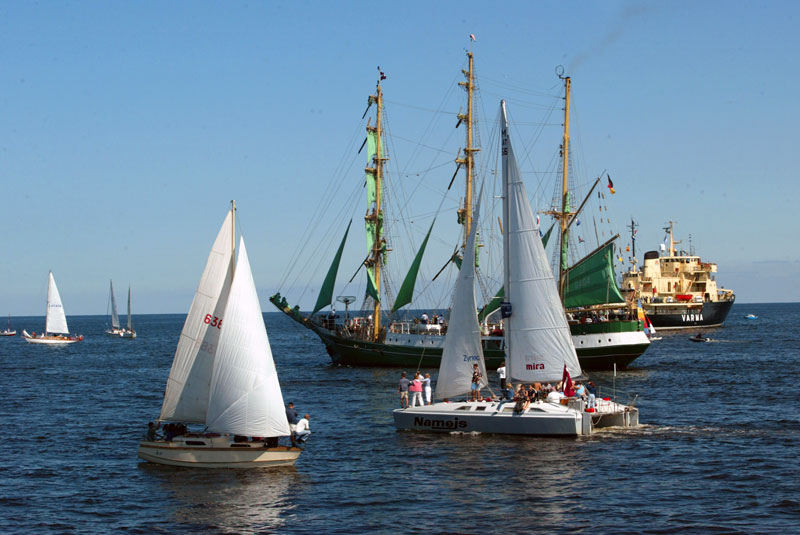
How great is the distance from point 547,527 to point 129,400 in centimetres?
3478

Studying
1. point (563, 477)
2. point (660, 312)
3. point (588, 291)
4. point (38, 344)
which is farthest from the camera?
point (660, 312)

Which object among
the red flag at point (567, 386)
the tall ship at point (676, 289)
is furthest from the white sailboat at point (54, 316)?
the red flag at point (567, 386)

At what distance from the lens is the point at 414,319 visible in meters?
72.1

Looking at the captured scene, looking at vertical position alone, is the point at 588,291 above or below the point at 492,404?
above

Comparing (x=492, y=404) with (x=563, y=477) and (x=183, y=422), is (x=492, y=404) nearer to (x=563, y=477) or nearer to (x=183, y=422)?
(x=563, y=477)

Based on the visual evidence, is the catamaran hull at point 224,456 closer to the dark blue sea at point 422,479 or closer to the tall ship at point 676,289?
the dark blue sea at point 422,479

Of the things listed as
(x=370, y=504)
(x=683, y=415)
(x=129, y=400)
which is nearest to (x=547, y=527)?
(x=370, y=504)

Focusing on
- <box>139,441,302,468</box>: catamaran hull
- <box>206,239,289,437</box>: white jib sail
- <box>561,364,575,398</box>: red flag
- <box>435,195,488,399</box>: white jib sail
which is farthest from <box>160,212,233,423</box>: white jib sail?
<box>561,364,575,398</box>: red flag

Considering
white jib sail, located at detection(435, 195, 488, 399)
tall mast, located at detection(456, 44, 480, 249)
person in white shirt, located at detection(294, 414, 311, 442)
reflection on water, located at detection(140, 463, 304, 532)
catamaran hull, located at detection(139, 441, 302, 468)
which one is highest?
tall mast, located at detection(456, 44, 480, 249)

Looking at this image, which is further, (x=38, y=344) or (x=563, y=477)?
(x=38, y=344)

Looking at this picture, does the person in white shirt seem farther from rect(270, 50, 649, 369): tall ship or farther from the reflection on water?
rect(270, 50, 649, 369): tall ship

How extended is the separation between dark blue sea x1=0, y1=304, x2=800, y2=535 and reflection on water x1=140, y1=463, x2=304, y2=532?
70 millimetres

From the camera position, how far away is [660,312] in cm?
13512

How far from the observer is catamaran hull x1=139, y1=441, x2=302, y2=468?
28297mm
